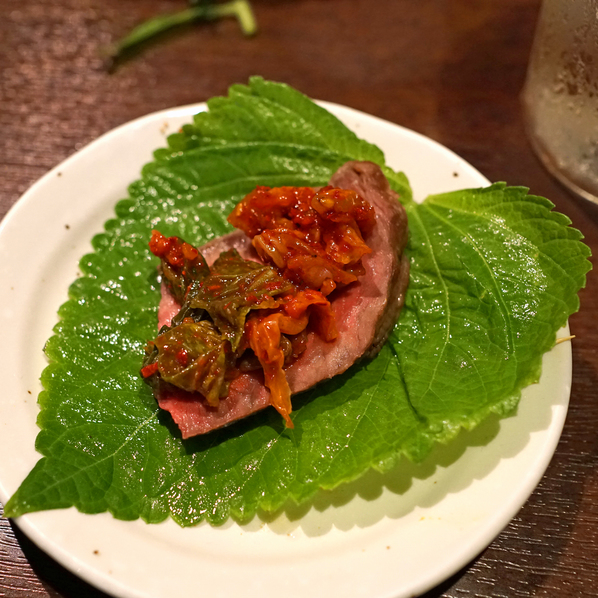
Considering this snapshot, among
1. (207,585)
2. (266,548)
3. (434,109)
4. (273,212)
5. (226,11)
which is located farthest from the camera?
(226,11)

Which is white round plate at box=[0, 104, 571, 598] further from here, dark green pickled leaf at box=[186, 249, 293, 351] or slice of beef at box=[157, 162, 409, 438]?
dark green pickled leaf at box=[186, 249, 293, 351]

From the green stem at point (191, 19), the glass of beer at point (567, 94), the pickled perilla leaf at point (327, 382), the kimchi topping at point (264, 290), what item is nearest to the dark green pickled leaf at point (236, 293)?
the kimchi topping at point (264, 290)

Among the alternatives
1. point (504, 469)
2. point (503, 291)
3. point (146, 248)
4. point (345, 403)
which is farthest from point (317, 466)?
point (146, 248)

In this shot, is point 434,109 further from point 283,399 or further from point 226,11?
point 283,399

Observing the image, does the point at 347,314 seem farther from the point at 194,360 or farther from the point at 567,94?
the point at 567,94

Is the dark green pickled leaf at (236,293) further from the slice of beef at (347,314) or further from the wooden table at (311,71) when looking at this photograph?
the wooden table at (311,71)

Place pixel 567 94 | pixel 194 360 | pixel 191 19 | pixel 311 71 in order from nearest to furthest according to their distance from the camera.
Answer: pixel 194 360 → pixel 567 94 → pixel 311 71 → pixel 191 19

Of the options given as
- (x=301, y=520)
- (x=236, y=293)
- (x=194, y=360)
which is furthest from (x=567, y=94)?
(x=301, y=520)
